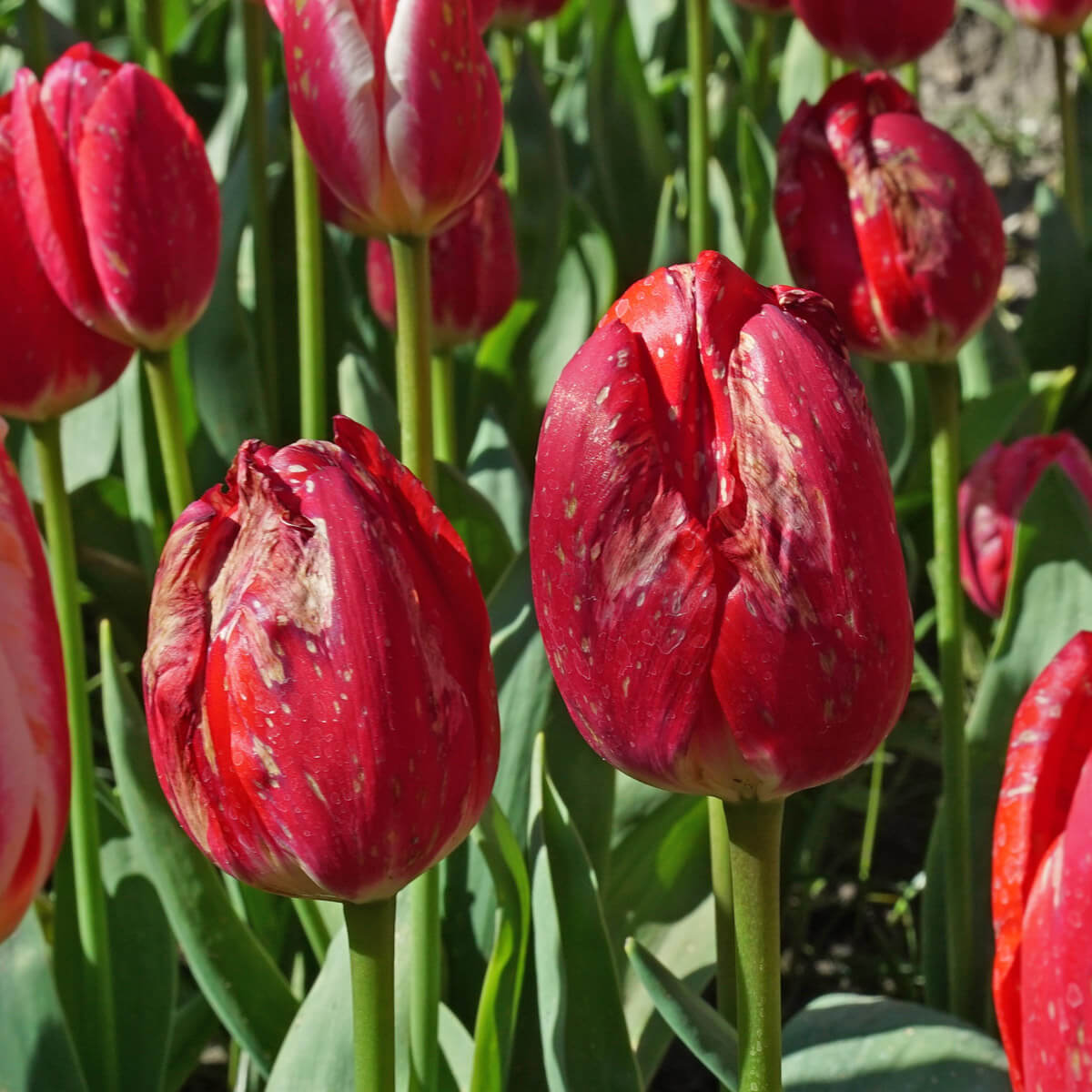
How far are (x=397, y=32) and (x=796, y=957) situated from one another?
2.87 feet

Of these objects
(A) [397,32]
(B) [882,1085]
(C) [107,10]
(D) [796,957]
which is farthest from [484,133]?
(C) [107,10]

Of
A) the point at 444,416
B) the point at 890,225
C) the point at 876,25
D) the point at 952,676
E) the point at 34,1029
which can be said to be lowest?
the point at 34,1029

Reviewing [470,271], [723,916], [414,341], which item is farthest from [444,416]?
[723,916]

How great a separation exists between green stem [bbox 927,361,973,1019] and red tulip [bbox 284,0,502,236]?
289 mm

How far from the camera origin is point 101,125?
85 cm

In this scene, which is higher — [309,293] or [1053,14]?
[1053,14]

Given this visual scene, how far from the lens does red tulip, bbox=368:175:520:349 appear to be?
1.18 metres

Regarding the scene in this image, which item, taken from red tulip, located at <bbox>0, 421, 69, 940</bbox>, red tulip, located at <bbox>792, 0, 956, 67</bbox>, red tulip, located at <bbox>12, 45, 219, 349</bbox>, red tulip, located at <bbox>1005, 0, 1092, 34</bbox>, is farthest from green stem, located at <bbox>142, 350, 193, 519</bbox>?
red tulip, located at <bbox>1005, 0, 1092, 34</bbox>

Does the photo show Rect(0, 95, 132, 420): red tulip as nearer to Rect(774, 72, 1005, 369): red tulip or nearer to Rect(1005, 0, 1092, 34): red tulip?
Rect(774, 72, 1005, 369): red tulip

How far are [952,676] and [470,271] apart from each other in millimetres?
493

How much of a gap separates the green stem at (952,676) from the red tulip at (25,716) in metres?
0.53

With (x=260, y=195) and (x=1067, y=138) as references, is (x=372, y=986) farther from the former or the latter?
(x=1067, y=138)

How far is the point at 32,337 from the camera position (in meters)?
0.84

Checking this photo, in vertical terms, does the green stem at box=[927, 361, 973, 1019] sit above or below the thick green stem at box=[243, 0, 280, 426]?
below
